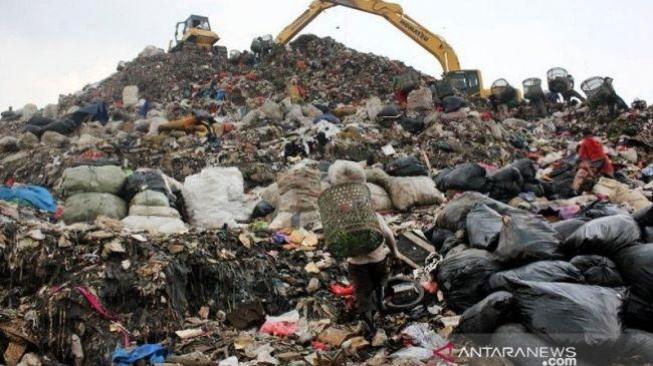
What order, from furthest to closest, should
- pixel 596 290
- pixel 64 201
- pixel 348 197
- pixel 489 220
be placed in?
pixel 64 201
pixel 489 220
pixel 348 197
pixel 596 290

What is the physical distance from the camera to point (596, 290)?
8.89ft

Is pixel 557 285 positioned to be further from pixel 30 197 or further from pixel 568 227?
pixel 30 197

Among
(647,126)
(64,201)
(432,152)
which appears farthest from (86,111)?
(647,126)

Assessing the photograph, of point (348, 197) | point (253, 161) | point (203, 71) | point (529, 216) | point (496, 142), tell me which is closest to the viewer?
point (348, 197)

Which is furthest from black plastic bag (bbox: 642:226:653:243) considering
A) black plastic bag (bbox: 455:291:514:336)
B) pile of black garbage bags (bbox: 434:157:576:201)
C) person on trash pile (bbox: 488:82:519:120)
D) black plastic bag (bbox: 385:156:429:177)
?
person on trash pile (bbox: 488:82:519:120)

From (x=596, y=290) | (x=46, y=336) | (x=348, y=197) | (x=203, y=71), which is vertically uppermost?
(x=203, y=71)

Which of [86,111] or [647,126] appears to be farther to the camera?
[86,111]

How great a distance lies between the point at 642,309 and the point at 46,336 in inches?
126

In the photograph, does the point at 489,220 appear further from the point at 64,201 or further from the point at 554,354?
the point at 64,201

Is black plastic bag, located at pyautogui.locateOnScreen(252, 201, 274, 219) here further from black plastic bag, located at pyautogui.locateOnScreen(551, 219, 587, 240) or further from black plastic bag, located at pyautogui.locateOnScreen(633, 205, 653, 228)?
black plastic bag, located at pyautogui.locateOnScreen(633, 205, 653, 228)

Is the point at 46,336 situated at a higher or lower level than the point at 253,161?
lower

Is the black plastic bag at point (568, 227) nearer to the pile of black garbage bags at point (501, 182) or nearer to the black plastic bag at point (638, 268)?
the black plastic bag at point (638, 268)

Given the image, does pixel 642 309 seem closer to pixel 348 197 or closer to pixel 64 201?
pixel 348 197

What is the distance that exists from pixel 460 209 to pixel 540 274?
4.92ft
